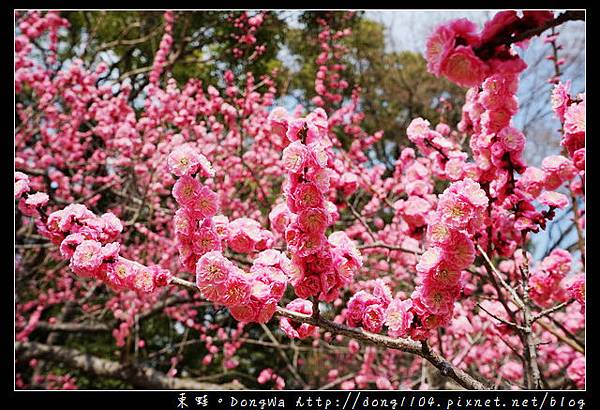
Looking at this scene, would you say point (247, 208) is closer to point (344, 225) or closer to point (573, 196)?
point (344, 225)

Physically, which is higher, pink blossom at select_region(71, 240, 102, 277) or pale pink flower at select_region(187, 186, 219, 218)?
pale pink flower at select_region(187, 186, 219, 218)

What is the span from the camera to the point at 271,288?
1.41 metres

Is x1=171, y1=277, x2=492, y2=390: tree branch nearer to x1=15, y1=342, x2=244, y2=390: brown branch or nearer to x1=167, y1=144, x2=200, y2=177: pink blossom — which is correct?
x1=167, y1=144, x2=200, y2=177: pink blossom

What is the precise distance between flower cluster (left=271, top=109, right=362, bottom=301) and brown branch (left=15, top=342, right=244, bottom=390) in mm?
3694

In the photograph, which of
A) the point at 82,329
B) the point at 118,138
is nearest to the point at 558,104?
the point at 118,138

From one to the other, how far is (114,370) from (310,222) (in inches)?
179

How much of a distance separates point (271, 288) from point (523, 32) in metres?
0.90

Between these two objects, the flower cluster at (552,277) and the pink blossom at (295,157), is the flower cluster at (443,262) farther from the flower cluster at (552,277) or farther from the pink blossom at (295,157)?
the flower cluster at (552,277)

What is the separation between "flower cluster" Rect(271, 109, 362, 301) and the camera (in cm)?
133

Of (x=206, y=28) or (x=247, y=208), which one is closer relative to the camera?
(x=247, y=208)

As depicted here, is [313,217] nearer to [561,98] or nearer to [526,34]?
[526,34]

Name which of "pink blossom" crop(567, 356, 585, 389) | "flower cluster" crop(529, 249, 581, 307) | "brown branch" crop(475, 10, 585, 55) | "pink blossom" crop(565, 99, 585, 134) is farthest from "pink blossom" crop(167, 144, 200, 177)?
"pink blossom" crop(567, 356, 585, 389)

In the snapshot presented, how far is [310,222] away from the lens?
1.35 metres

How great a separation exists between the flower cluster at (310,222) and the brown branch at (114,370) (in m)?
3.69
